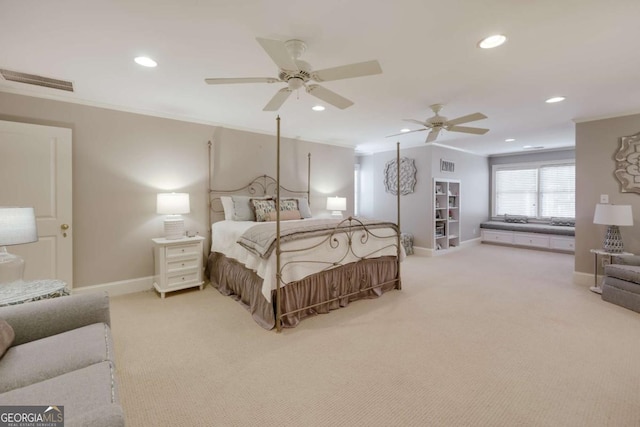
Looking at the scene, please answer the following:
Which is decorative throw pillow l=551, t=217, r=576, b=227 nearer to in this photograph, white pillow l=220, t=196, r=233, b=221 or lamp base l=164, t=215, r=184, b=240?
white pillow l=220, t=196, r=233, b=221

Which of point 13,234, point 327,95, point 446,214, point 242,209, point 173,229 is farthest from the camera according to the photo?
point 446,214

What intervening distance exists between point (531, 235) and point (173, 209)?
26.1 ft

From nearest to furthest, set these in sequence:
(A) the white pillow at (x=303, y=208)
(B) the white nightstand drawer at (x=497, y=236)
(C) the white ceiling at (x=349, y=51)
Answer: (C) the white ceiling at (x=349, y=51) < (A) the white pillow at (x=303, y=208) < (B) the white nightstand drawer at (x=497, y=236)

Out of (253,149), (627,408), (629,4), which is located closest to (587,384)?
(627,408)

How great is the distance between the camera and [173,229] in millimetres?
3875

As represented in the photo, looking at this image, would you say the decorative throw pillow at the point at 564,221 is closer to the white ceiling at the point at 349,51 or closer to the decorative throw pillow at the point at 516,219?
the decorative throw pillow at the point at 516,219

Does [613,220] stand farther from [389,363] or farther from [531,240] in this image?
[389,363]

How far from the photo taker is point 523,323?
9.59 feet

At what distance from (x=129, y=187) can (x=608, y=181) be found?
684cm

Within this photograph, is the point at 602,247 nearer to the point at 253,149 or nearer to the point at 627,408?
the point at 627,408

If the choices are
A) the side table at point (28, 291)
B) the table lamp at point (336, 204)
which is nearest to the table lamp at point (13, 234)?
the side table at point (28, 291)

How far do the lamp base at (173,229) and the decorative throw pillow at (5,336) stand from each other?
2418 mm

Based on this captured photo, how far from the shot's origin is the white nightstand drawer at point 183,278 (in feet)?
12.2

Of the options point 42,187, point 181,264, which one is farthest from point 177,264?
point 42,187
